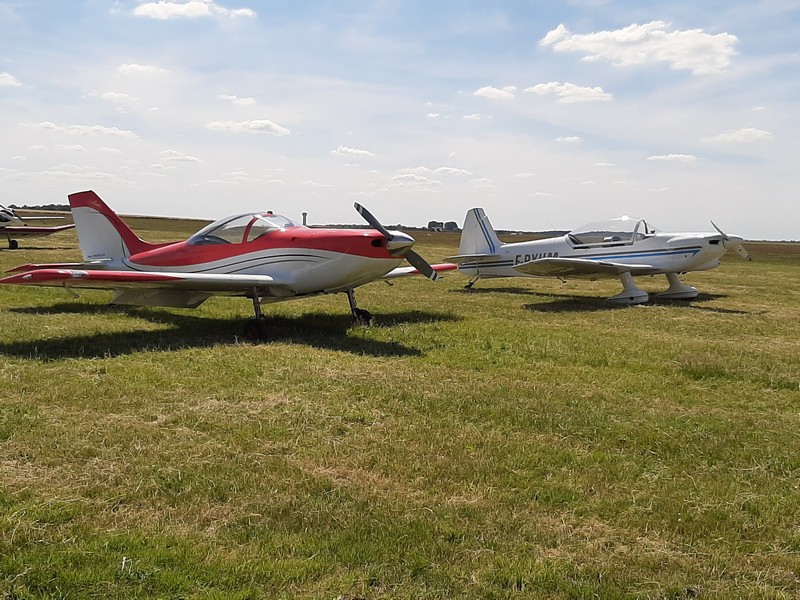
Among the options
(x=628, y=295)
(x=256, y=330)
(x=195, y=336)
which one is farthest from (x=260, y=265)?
(x=628, y=295)

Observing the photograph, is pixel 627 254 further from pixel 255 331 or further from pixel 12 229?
pixel 12 229

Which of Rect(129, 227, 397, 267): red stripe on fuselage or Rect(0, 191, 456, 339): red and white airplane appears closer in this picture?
Rect(0, 191, 456, 339): red and white airplane

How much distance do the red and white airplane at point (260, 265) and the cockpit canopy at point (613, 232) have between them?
7474mm

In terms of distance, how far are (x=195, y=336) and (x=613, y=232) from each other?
1059 cm

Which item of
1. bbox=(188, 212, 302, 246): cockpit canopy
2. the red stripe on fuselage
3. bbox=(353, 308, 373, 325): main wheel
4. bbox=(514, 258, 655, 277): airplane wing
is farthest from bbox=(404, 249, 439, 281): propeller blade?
bbox=(514, 258, 655, 277): airplane wing

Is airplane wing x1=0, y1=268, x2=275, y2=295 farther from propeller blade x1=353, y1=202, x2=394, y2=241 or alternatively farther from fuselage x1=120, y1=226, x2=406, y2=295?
propeller blade x1=353, y1=202, x2=394, y2=241

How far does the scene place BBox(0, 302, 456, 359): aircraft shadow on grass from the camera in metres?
7.36

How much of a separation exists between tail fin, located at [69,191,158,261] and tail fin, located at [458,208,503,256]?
8692 millimetres

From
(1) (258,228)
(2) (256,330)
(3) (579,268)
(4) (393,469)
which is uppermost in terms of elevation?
(1) (258,228)

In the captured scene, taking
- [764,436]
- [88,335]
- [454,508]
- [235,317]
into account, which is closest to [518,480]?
[454,508]

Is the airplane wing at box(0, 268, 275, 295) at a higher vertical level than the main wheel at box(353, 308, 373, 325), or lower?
higher

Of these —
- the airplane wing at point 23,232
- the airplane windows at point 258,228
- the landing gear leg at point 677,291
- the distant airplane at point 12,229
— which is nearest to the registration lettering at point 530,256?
the landing gear leg at point 677,291

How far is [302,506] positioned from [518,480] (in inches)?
51.7

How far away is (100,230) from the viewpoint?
1110cm
